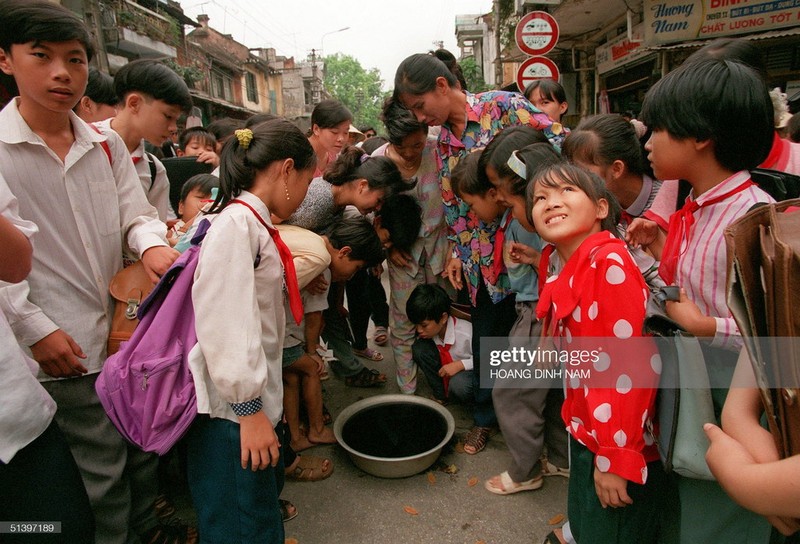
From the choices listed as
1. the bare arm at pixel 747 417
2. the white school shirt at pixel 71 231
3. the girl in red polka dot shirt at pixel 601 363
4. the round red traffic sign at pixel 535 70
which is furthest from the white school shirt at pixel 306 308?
the round red traffic sign at pixel 535 70

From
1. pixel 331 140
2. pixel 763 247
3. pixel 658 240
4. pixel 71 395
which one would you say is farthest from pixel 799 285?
pixel 331 140

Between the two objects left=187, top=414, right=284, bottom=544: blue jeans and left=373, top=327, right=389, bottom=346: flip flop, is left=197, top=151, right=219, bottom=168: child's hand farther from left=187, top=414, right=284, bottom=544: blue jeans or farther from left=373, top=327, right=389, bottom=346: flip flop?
left=187, top=414, right=284, bottom=544: blue jeans

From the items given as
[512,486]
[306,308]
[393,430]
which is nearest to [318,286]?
[306,308]

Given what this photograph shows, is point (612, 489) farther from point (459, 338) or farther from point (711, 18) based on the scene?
point (711, 18)

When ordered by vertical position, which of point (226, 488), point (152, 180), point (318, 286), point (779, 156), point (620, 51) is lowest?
point (226, 488)

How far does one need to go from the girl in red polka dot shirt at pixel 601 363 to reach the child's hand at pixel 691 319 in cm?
11

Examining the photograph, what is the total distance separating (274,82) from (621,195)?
1347 inches

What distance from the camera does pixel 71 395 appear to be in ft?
5.99

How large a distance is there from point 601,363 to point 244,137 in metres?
1.51

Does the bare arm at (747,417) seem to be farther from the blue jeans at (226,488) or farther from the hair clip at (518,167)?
the blue jeans at (226,488)

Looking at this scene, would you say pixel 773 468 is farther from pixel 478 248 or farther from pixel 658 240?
pixel 478 248

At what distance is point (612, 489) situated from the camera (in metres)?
1.45

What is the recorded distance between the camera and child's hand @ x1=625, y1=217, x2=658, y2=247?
1915mm

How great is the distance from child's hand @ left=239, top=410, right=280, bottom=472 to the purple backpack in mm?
205
